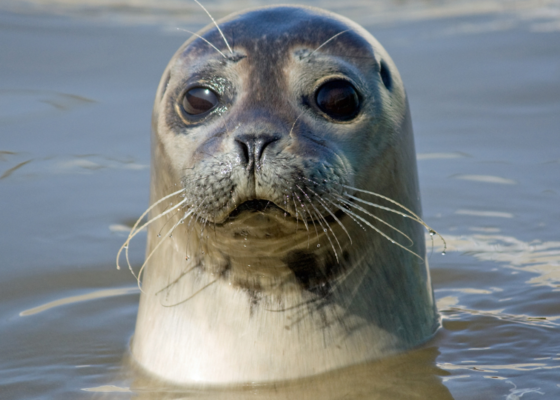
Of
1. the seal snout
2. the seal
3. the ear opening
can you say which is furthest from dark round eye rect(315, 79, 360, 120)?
the seal snout

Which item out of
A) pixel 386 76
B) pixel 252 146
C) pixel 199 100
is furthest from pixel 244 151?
pixel 386 76

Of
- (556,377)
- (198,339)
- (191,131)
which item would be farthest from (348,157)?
(556,377)

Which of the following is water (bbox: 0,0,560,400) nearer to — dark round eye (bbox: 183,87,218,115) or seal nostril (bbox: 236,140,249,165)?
seal nostril (bbox: 236,140,249,165)

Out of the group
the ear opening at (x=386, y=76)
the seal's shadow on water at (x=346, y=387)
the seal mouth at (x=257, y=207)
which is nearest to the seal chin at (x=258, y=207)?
the seal mouth at (x=257, y=207)

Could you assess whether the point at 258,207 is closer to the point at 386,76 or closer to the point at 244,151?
the point at 244,151

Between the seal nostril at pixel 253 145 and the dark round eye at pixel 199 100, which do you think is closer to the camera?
the seal nostril at pixel 253 145

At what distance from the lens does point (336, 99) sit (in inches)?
128

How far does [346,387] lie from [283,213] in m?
0.71

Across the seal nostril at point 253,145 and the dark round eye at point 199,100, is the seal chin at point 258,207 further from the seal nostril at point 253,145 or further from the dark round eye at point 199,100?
the dark round eye at point 199,100

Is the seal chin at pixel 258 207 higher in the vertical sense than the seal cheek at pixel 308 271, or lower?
higher

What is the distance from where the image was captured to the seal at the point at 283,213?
305cm

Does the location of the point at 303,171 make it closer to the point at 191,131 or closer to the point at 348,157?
the point at 348,157

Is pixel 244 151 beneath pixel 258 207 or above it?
above

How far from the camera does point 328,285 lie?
3316mm
